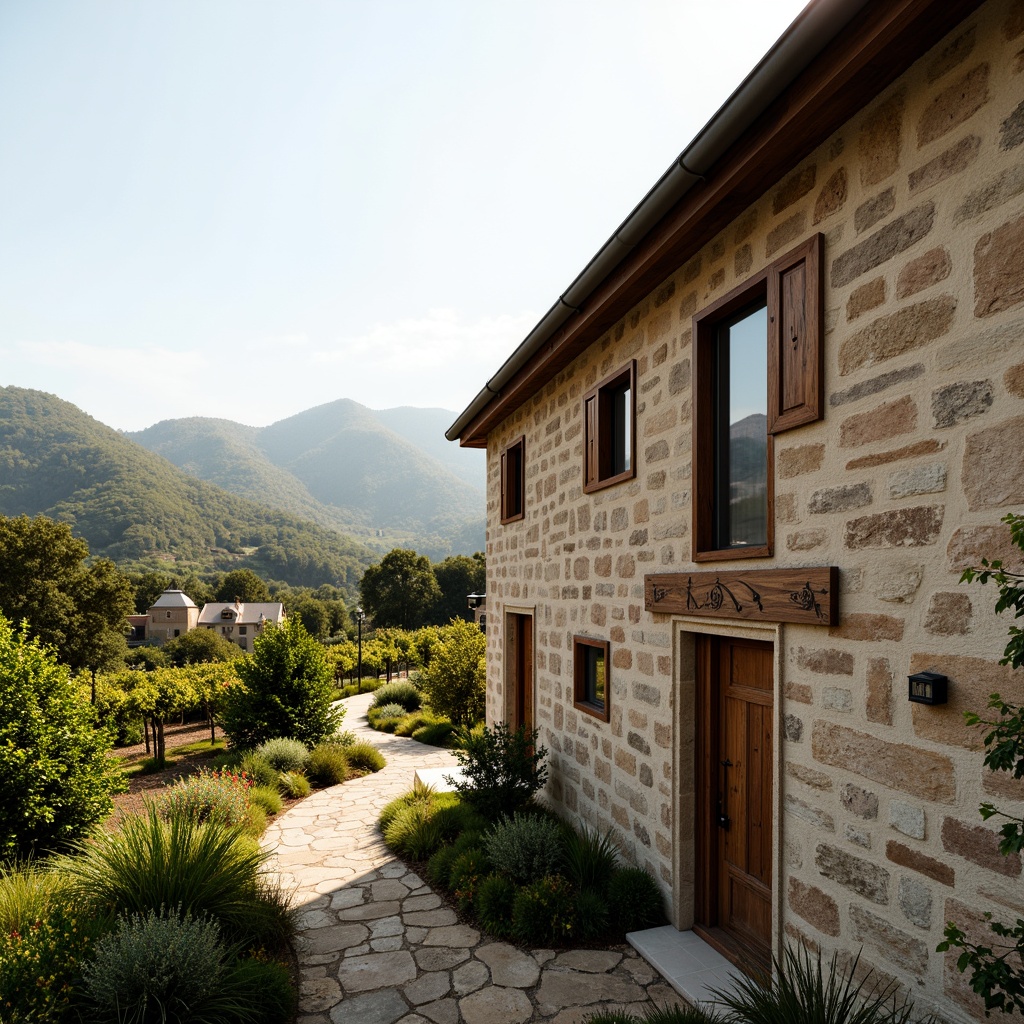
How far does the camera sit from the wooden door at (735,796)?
3.84 m

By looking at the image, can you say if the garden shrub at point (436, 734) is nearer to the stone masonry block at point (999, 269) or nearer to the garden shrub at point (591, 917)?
the garden shrub at point (591, 917)

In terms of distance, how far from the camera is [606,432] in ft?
19.6

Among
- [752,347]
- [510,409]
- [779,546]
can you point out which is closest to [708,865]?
[779,546]

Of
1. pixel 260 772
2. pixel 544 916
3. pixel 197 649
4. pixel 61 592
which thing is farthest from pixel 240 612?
pixel 544 916

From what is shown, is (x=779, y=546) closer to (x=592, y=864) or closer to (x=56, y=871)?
(x=592, y=864)

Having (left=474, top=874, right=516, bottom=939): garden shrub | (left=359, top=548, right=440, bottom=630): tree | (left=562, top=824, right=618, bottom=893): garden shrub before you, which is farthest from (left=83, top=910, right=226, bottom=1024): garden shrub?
(left=359, top=548, right=440, bottom=630): tree

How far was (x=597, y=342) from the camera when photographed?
6.04 metres

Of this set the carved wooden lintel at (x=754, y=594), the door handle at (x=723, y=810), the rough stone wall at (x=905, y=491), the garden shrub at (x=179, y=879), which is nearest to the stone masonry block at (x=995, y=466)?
the rough stone wall at (x=905, y=491)

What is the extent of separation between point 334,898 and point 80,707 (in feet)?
10.4

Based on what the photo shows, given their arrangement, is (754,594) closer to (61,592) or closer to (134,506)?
(61,592)

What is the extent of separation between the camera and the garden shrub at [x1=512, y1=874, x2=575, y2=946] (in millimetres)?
4531

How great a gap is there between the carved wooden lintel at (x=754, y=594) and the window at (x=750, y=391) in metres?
0.15

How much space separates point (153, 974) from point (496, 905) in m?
2.38

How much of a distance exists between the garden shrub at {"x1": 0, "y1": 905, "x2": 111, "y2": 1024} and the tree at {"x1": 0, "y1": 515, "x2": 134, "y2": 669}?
26.6 meters
